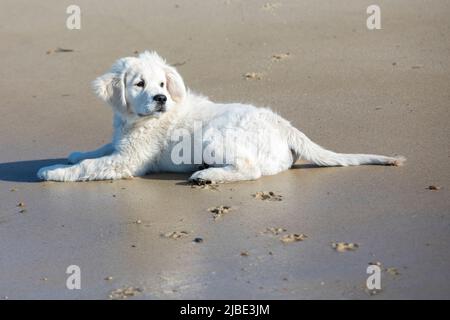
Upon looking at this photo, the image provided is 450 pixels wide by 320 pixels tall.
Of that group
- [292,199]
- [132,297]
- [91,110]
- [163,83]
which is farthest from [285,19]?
[132,297]

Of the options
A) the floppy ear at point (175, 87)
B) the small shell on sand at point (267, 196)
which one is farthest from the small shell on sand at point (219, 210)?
the floppy ear at point (175, 87)

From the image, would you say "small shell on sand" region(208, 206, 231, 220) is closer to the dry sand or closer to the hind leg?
the dry sand

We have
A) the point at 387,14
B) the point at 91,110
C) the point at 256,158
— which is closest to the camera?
the point at 256,158

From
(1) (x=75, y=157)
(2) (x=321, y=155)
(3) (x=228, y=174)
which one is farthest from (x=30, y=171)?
(2) (x=321, y=155)

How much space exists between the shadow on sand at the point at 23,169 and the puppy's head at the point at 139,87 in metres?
0.77

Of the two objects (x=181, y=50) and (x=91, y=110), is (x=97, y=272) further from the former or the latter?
(x=181, y=50)

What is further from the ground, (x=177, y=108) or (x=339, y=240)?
(x=177, y=108)

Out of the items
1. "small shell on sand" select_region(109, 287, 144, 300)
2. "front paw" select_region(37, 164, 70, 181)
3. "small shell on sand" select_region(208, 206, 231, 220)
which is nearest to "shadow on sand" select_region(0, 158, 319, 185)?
"front paw" select_region(37, 164, 70, 181)

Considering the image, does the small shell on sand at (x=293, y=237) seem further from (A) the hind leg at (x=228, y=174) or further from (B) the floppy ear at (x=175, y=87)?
(B) the floppy ear at (x=175, y=87)

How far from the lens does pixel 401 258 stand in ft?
17.1

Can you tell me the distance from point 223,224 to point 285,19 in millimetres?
5459

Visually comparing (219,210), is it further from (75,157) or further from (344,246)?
(75,157)

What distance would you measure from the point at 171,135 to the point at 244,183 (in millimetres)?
788

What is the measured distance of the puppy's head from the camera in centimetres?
722
